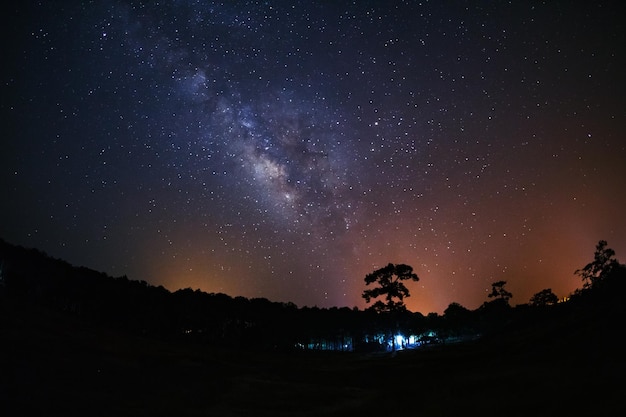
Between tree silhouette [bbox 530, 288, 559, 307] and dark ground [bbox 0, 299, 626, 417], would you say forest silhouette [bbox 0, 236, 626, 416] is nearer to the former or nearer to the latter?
dark ground [bbox 0, 299, 626, 417]

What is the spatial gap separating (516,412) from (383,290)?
44.4m

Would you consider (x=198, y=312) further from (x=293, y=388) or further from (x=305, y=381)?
(x=293, y=388)

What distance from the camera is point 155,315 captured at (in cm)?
7594

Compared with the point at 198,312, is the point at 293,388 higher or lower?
lower

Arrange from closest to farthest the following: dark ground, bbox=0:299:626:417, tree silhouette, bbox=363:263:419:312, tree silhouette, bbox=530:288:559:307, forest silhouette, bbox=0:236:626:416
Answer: dark ground, bbox=0:299:626:417, forest silhouette, bbox=0:236:626:416, tree silhouette, bbox=363:263:419:312, tree silhouette, bbox=530:288:559:307

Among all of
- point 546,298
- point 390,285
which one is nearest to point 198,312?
point 390,285

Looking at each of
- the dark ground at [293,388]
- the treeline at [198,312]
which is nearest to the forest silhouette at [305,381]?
the dark ground at [293,388]

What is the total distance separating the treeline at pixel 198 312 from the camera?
71.3 m

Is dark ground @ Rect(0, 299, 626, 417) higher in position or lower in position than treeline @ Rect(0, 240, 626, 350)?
lower

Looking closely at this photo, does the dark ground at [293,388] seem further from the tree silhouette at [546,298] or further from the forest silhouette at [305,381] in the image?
the tree silhouette at [546,298]

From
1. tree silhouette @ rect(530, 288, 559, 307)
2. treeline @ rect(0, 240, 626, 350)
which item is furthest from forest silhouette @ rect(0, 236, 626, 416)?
tree silhouette @ rect(530, 288, 559, 307)

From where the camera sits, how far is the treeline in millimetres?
71312

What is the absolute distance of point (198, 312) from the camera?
8400 cm

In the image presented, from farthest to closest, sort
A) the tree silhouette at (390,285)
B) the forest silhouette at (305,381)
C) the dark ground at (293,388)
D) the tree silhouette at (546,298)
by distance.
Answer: the tree silhouette at (546,298), the tree silhouette at (390,285), the forest silhouette at (305,381), the dark ground at (293,388)
